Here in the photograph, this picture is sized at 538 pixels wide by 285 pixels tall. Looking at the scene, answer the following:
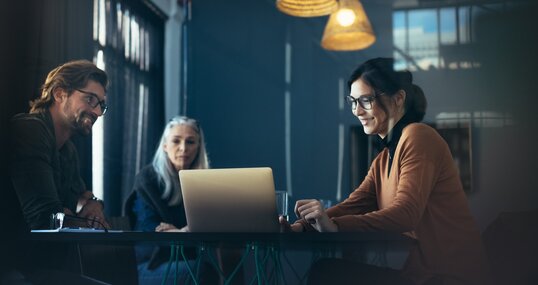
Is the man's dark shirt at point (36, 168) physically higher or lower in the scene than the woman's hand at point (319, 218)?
higher

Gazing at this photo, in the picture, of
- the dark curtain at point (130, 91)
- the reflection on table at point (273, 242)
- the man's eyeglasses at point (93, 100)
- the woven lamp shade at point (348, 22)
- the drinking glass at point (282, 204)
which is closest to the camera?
the reflection on table at point (273, 242)

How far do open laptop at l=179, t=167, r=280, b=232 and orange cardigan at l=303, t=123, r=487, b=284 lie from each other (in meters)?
0.19

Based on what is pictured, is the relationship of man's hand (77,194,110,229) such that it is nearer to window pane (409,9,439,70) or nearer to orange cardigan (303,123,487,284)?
orange cardigan (303,123,487,284)

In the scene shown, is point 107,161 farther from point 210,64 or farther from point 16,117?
point 16,117

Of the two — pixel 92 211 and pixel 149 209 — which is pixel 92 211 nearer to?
pixel 92 211

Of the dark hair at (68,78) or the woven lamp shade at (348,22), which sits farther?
the woven lamp shade at (348,22)

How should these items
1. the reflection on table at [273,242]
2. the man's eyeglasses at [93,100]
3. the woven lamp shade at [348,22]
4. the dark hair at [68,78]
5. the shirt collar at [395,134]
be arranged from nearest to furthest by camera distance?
the reflection on table at [273,242]
the shirt collar at [395,134]
the dark hair at [68,78]
the man's eyeglasses at [93,100]
the woven lamp shade at [348,22]

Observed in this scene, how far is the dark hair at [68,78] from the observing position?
91.2 inches

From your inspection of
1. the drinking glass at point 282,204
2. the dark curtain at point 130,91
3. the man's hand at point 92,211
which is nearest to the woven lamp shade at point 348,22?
the dark curtain at point 130,91

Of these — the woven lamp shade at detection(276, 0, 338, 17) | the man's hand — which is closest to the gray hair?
the woven lamp shade at detection(276, 0, 338, 17)

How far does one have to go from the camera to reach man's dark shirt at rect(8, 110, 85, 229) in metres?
2.02

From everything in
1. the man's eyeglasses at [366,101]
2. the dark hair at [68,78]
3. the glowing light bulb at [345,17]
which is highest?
the glowing light bulb at [345,17]

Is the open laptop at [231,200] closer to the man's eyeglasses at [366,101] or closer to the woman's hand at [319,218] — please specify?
the woman's hand at [319,218]

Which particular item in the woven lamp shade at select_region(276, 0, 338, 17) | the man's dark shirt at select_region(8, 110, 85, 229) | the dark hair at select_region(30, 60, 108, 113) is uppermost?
the woven lamp shade at select_region(276, 0, 338, 17)
